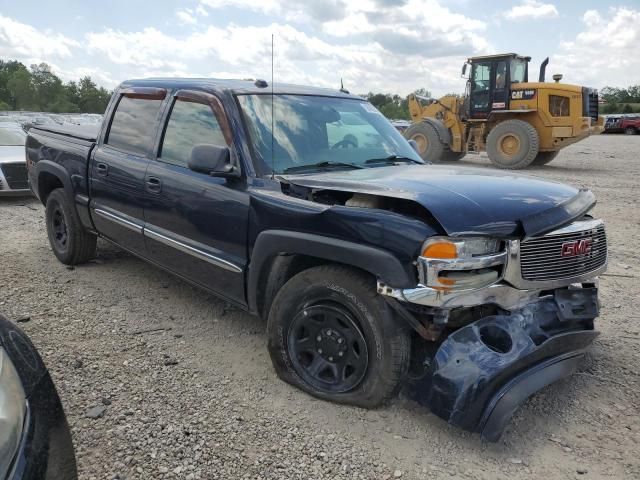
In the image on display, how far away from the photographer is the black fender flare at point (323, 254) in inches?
98.3

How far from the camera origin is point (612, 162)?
54.6 feet

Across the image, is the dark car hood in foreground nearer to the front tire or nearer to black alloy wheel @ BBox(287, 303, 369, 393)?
the front tire

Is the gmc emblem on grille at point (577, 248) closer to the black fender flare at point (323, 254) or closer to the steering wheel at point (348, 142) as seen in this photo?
the black fender flare at point (323, 254)

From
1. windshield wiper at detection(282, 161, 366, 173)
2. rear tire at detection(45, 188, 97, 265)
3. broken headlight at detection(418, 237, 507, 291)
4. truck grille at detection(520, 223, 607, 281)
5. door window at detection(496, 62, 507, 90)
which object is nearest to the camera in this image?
broken headlight at detection(418, 237, 507, 291)

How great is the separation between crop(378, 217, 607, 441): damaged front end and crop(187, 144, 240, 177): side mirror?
1.24 metres

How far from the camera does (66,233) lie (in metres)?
5.29

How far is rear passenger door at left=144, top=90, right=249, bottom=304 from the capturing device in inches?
130

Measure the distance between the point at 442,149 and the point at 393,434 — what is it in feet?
45.3

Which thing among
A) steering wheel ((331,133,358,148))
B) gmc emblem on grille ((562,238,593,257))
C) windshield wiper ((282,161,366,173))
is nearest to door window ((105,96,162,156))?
windshield wiper ((282,161,366,173))

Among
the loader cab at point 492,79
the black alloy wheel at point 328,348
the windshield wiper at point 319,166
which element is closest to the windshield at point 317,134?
the windshield wiper at point 319,166

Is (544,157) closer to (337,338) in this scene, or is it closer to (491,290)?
(491,290)

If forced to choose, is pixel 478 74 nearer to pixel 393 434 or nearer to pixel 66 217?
pixel 66 217

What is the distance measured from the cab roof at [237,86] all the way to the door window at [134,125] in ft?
0.58

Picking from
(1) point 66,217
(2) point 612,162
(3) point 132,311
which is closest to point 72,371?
(3) point 132,311
